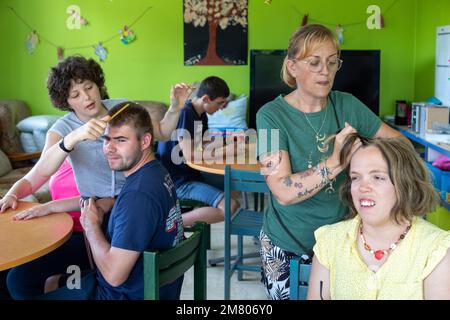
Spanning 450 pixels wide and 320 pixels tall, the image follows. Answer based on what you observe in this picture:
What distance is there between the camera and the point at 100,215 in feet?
6.57

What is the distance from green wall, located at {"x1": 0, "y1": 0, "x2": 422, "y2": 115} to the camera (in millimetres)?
5727

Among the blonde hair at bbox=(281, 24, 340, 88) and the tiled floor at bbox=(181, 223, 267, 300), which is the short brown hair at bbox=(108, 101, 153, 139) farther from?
the tiled floor at bbox=(181, 223, 267, 300)

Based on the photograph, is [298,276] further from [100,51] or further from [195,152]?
[100,51]

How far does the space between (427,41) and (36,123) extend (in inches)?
149

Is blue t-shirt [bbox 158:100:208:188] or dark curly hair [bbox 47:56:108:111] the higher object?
dark curly hair [bbox 47:56:108:111]

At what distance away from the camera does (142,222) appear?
5.82ft

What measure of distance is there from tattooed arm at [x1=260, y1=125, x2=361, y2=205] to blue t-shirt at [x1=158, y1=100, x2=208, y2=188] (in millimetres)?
1886

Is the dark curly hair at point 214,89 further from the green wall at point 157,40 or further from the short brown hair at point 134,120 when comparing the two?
the green wall at point 157,40

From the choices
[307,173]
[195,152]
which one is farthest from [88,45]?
[307,173]

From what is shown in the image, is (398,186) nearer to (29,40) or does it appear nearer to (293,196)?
(293,196)

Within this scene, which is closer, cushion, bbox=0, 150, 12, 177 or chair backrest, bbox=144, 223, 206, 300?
chair backrest, bbox=144, 223, 206, 300

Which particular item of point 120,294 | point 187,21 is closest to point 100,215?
point 120,294

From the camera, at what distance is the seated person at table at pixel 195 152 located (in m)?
3.54

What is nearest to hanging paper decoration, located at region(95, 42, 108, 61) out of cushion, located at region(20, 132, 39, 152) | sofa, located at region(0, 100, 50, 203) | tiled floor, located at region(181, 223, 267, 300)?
sofa, located at region(0, 100, 50, 203)
